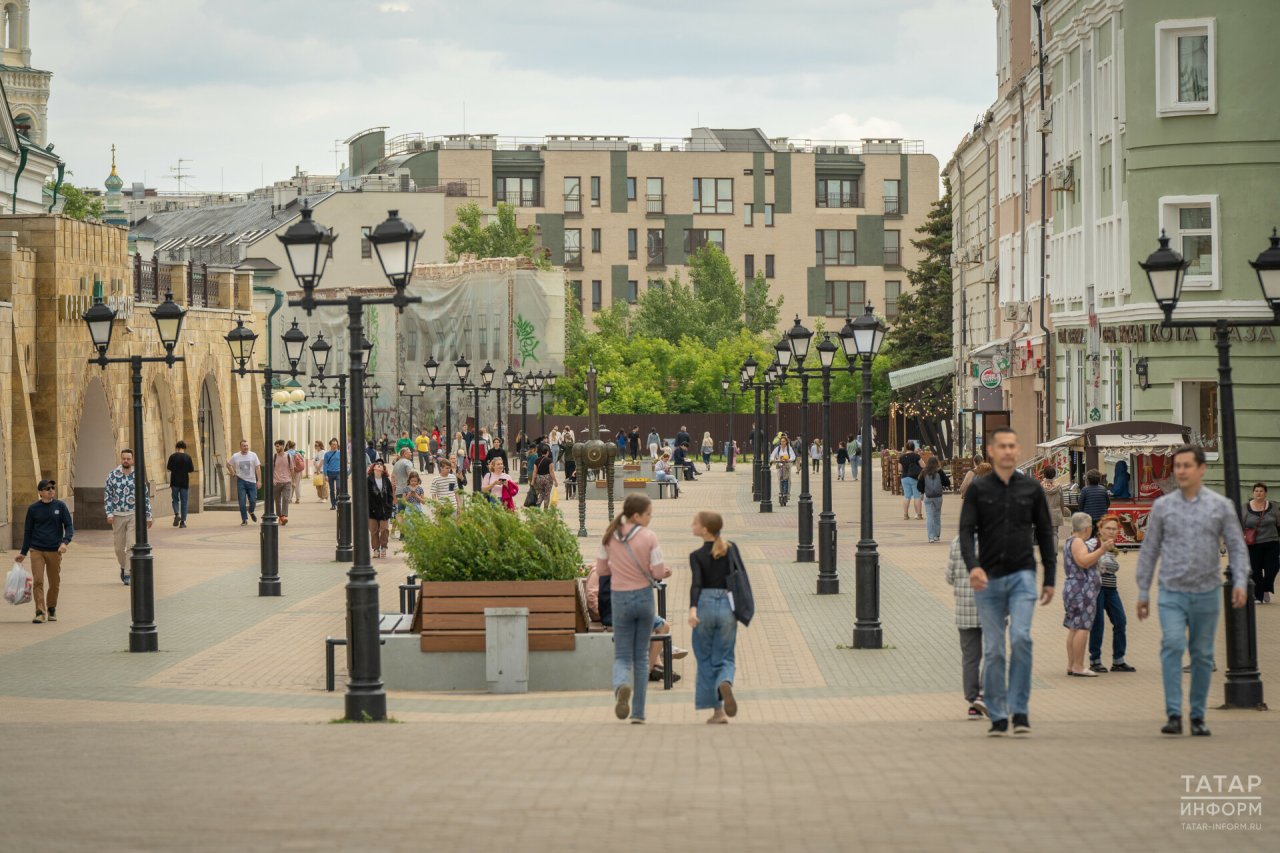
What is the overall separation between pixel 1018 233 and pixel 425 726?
32.0m

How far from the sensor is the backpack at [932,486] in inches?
1053

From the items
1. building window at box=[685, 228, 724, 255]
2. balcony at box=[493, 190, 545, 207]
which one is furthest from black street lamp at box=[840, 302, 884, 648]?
building window at box=[685, 228, 724, 255]

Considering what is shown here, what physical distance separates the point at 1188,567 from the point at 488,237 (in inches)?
2922

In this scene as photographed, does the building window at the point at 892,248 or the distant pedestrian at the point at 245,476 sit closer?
the distant pedestrian at the point at 245,476

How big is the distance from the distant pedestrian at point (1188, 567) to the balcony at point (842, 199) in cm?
8274

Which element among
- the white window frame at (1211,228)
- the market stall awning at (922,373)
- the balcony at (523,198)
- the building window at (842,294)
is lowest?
the market stall awning at (922,373)

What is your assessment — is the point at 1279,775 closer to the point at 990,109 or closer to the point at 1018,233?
the point at 1018,233

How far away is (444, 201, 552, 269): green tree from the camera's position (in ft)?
266

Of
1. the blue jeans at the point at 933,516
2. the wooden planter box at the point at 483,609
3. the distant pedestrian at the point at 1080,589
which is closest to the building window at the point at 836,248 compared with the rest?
the blue jeans at the point at 933,516

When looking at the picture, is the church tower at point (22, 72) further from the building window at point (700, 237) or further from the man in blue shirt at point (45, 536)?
the man in blue shirt at point (45, 536)

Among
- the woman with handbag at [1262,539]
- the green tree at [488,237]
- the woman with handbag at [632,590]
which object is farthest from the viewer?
the green tree at [488,237]

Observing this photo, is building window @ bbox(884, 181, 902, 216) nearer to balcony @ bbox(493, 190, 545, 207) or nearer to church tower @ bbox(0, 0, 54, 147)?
balcony @ bbox(493, 190, 545, 207)

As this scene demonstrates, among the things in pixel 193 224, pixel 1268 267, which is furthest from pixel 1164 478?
pixel 193 224

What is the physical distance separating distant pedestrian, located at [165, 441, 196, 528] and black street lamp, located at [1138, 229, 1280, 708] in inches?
823
